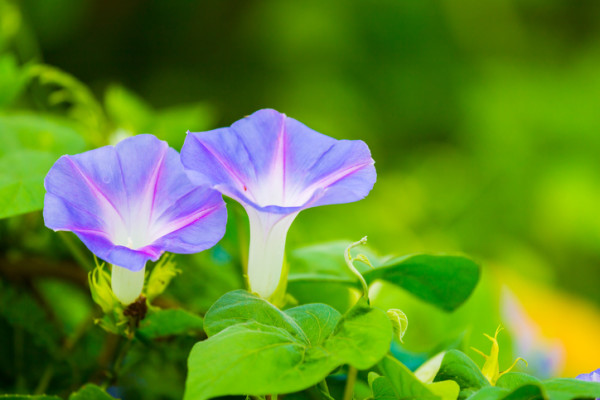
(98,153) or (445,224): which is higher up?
(98,153)

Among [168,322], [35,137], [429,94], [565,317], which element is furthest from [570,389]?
[429,94]

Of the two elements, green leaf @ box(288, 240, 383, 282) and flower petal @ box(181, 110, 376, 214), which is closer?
flower petal @ box(181, 110, 376, 214)

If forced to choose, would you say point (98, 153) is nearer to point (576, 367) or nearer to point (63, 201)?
point (63, 201)

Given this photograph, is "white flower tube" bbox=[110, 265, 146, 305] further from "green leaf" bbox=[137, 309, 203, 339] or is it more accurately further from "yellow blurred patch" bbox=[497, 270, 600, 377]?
"yellow blurred patch" bbox=[497, 270, 600, 377]

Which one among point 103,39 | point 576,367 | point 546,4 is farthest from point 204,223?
point 546,4

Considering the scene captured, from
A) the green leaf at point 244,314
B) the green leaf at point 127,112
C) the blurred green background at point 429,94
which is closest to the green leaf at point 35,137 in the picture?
the green leaf at point 127,112

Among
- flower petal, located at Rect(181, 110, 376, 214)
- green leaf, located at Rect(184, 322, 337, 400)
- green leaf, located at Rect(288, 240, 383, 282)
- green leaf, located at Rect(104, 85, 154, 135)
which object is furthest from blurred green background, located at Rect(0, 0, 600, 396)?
green leaf, located at Rect(184, 322, 337, 400)

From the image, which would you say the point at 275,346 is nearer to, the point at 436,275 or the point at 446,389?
the point at 446,389
